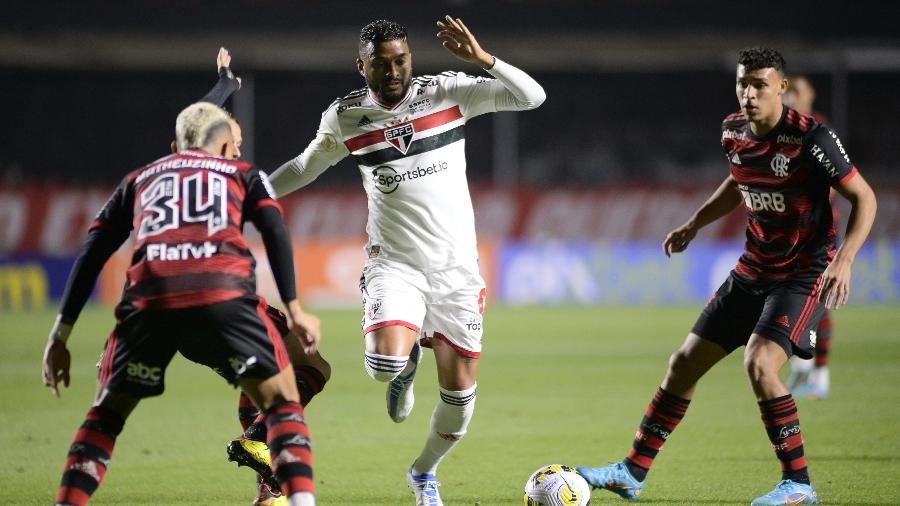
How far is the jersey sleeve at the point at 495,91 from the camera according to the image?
610 cm

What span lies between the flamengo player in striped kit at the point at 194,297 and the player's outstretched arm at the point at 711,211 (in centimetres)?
284

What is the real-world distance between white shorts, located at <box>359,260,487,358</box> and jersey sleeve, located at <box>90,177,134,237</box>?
1662 millimetres

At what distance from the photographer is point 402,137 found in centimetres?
631

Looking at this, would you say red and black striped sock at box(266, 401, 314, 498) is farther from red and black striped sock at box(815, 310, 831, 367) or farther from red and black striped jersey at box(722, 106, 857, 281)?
red and black striped sock at box(815, 310, 831, 367)

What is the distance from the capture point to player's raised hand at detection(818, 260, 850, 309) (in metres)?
5.82

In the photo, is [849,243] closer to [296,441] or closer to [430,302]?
[430,302]

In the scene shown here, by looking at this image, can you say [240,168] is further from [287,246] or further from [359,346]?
[359,346]

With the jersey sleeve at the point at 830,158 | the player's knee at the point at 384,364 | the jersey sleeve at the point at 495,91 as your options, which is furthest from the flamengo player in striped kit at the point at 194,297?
the jersey sleeve at the point at 830,158

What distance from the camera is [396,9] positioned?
28828mm

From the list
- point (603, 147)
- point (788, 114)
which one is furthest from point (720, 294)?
point (603, 147)

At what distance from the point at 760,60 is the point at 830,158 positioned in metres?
0.63

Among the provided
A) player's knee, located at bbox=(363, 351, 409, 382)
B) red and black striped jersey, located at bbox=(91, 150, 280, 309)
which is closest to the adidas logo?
red and black striped jersey, located at bbox=(91, 150, 280, 309)

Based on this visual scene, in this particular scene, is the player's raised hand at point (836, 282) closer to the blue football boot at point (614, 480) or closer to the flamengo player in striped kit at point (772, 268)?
the flamengo player in striped kit at point (772, 268)

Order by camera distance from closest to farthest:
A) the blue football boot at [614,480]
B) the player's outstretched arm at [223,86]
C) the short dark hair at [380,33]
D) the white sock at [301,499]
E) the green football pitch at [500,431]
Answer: the white sock at [301,499] → the player's outstretched arm at [223,86] → the short dark hair at [380,33] → the blue football boot at [614,480] → the green football pitch at [500,431]
